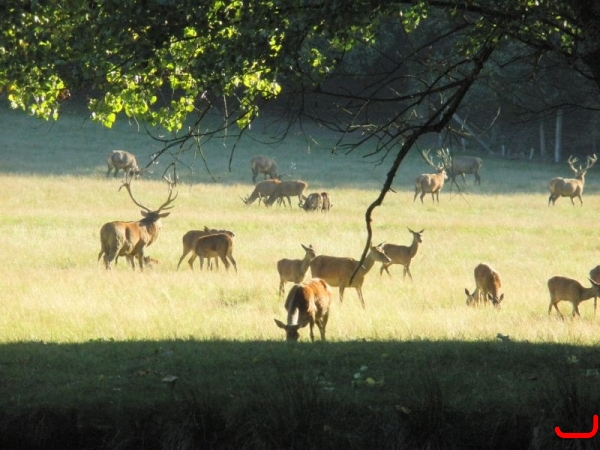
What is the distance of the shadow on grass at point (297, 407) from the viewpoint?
22.0 feet

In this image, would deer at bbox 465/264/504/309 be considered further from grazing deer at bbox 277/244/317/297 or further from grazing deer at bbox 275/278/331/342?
grazing deer at bbox 275/278/331/342

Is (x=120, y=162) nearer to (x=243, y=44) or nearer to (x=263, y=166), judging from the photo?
(x=263, y=166)

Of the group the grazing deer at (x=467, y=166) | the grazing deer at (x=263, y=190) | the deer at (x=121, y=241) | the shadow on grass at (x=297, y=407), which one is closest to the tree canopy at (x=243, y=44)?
the shadow on grass at (x=297, y=407)

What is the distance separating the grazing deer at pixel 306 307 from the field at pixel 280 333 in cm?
37

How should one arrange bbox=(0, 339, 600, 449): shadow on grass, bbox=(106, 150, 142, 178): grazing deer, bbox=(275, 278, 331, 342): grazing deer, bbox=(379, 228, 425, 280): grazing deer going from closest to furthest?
bbox=(0, 339, 600, 449): shadow on grass
bbox=(275, 278, 331, 342): grazing deer
bbox=(379, 228, 425, 280): grazing deer
bbox=(106, 150, 142, 178): grazing deer

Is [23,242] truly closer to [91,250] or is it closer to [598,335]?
[91,250]

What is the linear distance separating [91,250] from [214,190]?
46.6 ft

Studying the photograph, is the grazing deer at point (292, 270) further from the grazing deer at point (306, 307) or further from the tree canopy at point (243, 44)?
the tree canopy at point (243, 44)

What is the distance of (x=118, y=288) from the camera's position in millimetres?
16297

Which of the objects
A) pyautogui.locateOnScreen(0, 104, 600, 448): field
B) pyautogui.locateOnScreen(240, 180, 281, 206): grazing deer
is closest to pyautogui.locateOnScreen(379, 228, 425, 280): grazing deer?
pyautogui.locateOnScreen(0, 104, 600, 448): field

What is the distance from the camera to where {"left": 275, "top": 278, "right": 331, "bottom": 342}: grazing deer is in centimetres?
1105

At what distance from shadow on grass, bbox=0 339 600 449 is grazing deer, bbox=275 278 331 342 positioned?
292 centimetres

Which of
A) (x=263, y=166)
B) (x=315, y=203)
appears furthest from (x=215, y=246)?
(x=263, y=166)

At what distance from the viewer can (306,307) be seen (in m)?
11.4
